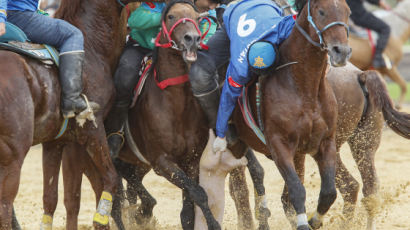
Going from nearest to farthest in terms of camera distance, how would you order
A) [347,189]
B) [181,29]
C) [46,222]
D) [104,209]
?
[181,29]
[104,209]
[46,222]
[347,189]

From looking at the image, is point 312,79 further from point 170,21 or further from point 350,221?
point 350,221

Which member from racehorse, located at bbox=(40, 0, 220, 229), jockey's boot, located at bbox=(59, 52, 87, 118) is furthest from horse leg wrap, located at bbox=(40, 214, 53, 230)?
jockey's boot, located at bbox=(59, 52, 87, 118)

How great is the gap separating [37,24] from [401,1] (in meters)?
9.37

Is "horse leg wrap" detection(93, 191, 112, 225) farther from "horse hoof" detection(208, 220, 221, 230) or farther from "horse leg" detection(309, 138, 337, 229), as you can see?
"horse leg" detection(309, 138, 337, 229)

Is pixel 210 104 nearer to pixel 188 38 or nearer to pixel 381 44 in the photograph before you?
pixel 188 38

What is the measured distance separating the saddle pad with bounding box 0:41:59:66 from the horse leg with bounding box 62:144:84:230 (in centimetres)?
101

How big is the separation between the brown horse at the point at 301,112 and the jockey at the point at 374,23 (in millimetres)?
6043

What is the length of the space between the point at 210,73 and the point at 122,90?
787 mm

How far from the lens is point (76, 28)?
17.9 feet

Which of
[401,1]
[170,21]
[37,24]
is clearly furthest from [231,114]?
[401,1]

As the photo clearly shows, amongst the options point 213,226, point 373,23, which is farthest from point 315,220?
Result: point 373,23

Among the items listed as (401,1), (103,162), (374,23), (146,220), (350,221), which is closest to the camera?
(103,162)

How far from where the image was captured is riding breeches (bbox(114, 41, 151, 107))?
592 cm

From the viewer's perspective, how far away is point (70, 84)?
17.2 ft
